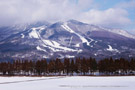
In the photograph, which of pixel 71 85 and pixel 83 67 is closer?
pixel 71 85

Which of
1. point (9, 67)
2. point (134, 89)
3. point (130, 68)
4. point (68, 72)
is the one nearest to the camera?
point (134, 89)

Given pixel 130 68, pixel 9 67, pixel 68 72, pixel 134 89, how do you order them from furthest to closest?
pixel 9 67, pixel 68 72, pixel 130 68, pixel 134 89

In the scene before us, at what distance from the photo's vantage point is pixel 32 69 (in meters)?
153

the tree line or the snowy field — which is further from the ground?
the tree line

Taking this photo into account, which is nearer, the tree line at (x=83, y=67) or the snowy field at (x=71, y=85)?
the snowy field at (x=71, y=85)

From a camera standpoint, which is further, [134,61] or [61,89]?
[134,61]

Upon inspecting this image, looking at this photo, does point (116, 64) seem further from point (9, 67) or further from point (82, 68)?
point (9, 67)

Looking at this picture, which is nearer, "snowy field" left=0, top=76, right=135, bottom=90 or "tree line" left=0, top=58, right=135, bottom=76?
"snowy field" left=0, top=76, right=135, bottom=90

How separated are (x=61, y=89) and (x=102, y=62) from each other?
320 feet

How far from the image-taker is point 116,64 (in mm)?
136500

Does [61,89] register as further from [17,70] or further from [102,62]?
[17,70]

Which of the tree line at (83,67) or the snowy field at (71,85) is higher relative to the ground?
the tree line at (83,67)

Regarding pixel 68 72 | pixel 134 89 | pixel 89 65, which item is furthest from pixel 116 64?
pixel 134 89

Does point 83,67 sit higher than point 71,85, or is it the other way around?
point 83,67
